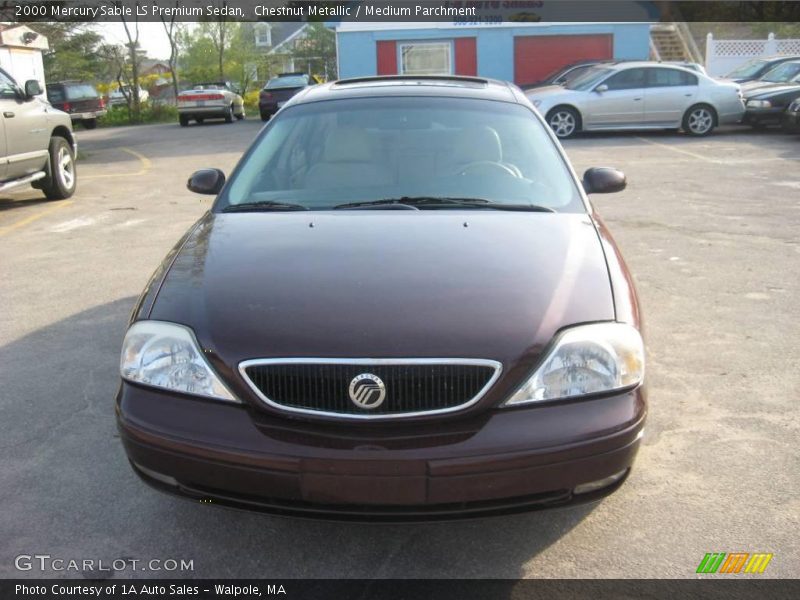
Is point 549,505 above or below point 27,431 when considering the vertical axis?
above

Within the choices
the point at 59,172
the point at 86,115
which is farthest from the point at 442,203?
the point at 86,115

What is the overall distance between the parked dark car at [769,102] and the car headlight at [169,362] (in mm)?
16866

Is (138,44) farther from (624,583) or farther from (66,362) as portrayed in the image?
(624,583)

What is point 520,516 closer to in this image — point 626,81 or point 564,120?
point 564,120

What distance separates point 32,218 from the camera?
943 centimetres

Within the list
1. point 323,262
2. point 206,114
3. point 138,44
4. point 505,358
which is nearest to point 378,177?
point 323,262

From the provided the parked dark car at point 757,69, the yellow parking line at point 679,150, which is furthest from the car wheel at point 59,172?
the parked dark car at point 757,69

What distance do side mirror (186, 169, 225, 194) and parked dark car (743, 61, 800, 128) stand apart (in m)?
15.4

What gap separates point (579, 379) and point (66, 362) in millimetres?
3196

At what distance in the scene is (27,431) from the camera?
3812 mm

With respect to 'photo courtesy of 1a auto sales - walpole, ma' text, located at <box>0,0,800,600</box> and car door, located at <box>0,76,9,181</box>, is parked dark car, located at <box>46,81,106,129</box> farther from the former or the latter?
'photo courtesy of 1a auto sales - walpole, ma' text, located at <box>0,0,800,600</box>

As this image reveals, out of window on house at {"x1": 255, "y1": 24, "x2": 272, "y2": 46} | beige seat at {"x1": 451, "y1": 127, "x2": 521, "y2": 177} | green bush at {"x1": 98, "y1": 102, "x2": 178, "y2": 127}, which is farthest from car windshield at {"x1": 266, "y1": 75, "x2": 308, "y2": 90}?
window on house at {"x1": 255, "y1": 24, "x2": 272, "y2": 46}

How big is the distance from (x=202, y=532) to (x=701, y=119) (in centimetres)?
1678

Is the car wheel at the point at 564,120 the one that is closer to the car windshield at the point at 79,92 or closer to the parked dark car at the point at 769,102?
the parked dark car at the point at 769,102
